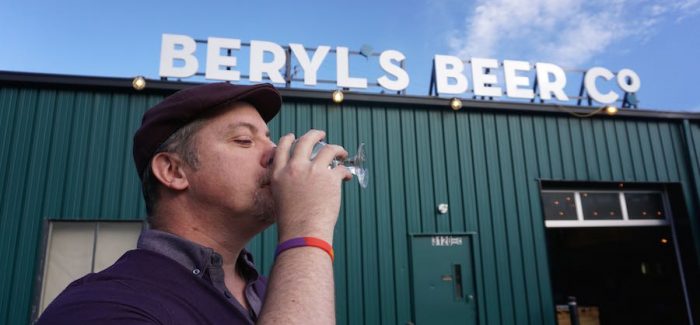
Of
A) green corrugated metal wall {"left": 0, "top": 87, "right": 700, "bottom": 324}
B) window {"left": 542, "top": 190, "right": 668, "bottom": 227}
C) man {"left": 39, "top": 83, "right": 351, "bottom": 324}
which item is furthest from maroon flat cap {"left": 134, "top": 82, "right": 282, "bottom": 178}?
window {"left": 542, "top": 190, "right": 668, "bottom": 227}

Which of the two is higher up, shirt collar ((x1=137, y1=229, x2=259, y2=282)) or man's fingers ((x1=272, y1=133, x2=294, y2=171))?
man's fingers ((x1=272, y1=133, x2=294, y2=171))

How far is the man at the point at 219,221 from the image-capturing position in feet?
2.74

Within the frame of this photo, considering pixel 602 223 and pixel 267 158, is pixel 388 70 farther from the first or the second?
pixel 267 158

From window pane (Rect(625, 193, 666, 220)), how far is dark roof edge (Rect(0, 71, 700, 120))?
→ 1470 millimetres

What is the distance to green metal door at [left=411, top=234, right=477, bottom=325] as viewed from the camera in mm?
6375

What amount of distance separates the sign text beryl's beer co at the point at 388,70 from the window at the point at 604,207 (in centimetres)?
174

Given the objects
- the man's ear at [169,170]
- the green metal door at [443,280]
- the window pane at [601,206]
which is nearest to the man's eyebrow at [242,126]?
the man's ear at [169,170]

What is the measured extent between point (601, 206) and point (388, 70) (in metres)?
4.62

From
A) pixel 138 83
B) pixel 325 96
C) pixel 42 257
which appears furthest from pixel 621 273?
pixel 42 257

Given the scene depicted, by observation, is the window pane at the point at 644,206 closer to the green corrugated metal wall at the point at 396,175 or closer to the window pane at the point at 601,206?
the window pane at the point at 601,206

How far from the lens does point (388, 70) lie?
7461mm

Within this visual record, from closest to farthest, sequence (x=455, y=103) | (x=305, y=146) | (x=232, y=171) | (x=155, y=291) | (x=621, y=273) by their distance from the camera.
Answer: (x=155, y=291)
(x=305, y=146)
(x=232, y=171)
(x=455, y=103)
(x=621, y=273)

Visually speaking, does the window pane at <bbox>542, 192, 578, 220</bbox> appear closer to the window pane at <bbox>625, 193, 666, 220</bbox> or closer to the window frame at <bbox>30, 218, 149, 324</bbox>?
the window pane at <bbox>625, 193, 666, 220</bbox>

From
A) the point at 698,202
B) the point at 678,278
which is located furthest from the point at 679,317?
the point at 698,202
